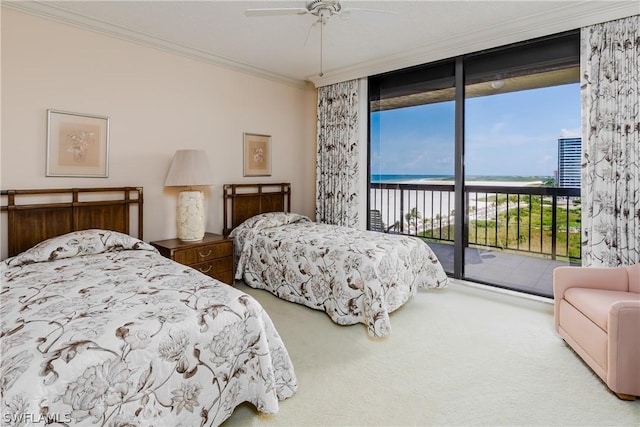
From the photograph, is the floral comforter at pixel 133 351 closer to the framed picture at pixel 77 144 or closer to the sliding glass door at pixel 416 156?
the framed picture at pixel 77 144

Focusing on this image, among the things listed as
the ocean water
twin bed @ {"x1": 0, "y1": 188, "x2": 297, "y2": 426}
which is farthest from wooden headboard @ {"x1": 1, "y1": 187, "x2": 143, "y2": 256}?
the ocean water

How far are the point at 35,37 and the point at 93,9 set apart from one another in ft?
1.68

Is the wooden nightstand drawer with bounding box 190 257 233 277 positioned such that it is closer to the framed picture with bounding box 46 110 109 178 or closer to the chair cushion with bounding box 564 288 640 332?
the framed picture with bounding box 46 110 109 178

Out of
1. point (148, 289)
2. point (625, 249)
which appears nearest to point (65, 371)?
point (148, 289)

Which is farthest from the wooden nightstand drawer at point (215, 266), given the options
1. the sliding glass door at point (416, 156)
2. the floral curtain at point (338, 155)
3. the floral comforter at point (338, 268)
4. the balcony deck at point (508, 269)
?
the balcony deck at point (508, 269)

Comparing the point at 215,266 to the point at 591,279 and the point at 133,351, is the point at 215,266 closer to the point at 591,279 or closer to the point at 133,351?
the point at 133,351

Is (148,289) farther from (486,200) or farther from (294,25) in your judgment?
(486,200)

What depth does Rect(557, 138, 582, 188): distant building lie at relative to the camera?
3.37 m

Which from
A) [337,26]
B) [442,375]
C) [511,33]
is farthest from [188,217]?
[511,33]

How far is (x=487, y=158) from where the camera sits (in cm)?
396

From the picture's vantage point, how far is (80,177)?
125 inches

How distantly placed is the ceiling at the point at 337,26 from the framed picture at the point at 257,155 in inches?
36.2

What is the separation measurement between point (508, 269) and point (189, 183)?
3.58 metres

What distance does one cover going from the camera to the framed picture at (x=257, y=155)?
4539 mm
